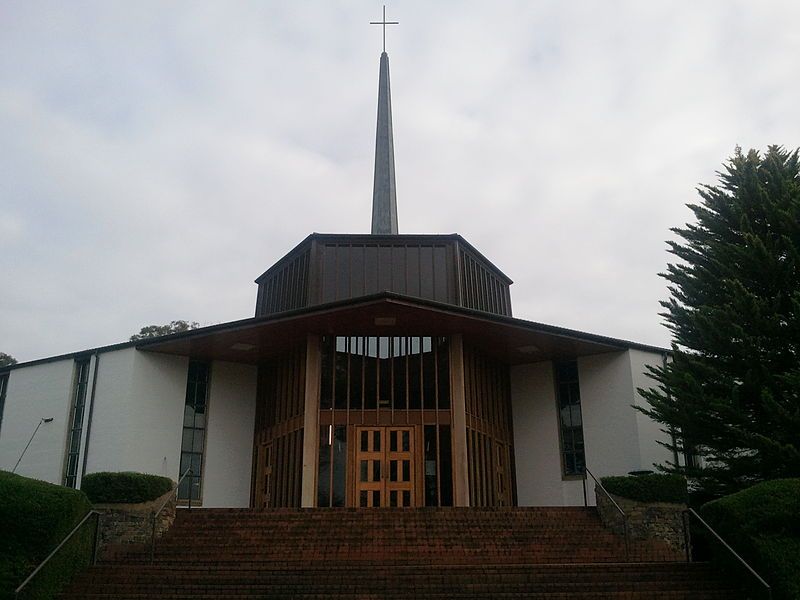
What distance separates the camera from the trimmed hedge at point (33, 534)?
991 cm

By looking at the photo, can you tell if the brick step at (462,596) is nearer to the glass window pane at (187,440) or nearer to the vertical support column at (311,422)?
the vertical support column at (311,422)

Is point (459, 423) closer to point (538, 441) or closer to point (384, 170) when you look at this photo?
point (538, 441)

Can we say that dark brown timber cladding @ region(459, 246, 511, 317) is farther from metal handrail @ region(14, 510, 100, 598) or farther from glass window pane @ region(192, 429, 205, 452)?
metal handrail @ region(14, 510, 100, 598)

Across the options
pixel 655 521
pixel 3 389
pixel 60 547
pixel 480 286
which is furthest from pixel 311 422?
pixel 3 389

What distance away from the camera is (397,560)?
513 inches

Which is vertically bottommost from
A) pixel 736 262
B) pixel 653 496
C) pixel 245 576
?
pixel 245 576

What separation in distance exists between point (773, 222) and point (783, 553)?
27.7ft

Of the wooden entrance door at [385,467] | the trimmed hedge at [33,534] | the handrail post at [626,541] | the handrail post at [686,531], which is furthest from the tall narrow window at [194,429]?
the handrail post at [686,531]

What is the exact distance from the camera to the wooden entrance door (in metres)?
19.4

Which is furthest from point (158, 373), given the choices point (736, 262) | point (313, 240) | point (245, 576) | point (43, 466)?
point (736, 262)

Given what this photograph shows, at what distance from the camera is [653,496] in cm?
1466

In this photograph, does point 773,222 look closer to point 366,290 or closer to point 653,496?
point 653,496

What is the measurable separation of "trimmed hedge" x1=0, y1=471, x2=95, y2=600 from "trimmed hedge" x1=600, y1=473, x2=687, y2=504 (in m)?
9.85

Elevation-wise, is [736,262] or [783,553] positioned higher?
[736,262]
